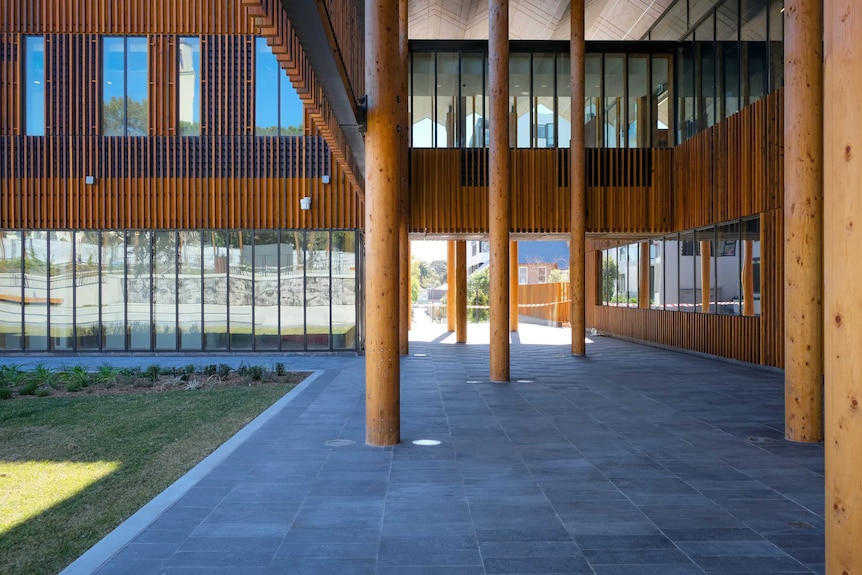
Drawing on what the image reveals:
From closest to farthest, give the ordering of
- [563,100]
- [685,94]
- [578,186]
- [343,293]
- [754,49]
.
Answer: [754,49]
[578,186]
[343,293]
[685,94]
[563,100]

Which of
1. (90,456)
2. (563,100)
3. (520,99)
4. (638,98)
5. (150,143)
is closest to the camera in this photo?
(90,456)

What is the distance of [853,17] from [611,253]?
912 inches

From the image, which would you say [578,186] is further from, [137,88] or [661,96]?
[137,88]

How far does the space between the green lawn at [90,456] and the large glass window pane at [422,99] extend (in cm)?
966

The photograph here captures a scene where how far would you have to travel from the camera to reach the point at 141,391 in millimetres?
11953

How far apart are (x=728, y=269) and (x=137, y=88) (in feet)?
50.0

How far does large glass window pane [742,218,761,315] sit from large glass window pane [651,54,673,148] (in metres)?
5.19

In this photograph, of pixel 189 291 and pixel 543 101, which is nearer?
pixel 189 291

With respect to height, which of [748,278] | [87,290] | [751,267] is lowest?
[87,290]

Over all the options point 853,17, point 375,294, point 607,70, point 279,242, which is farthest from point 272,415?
point 607,70

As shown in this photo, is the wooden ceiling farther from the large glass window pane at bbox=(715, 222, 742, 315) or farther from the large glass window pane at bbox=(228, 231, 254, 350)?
the large glass window pane at bbox=(228, 231, 254, 350)

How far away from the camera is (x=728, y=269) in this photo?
15852 mm

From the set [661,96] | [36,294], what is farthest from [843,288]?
[36,294]

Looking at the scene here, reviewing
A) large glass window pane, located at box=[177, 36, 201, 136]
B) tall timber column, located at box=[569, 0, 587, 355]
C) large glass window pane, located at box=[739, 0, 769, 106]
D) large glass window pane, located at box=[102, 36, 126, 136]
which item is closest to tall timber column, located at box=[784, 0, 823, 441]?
large glass window pane, located at box=[739, 0, 769, 106]
